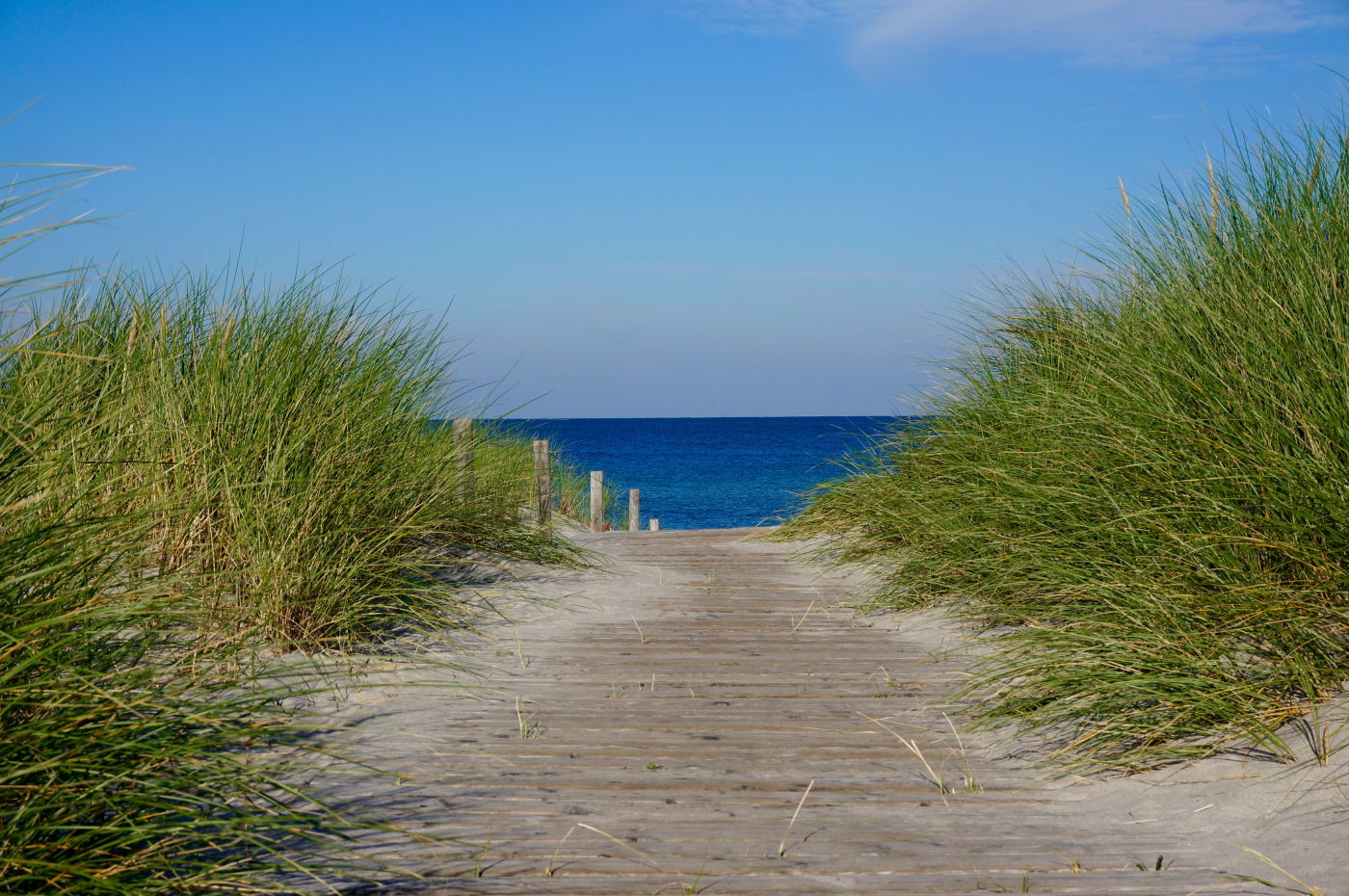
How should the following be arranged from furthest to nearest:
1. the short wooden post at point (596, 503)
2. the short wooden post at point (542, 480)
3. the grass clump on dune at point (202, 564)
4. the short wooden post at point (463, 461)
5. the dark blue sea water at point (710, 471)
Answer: the dark blue sea water at point (710, 471)
the short wooden post at point (596, 503)
the short wooden post at point (542, 480)
the short wooden post at point (463, 461)
the grass clump on dune at point (202, 564)

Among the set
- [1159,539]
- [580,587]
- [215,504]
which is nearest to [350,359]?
[215,504]

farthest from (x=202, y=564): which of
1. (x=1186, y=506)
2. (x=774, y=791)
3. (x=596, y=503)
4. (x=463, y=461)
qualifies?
(x=596, y=503)

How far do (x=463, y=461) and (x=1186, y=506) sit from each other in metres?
4.64

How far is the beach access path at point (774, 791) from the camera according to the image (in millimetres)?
2682

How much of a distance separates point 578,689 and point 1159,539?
103 inches

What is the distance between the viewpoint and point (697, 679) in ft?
15.7

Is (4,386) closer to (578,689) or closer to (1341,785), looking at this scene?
(578,689)

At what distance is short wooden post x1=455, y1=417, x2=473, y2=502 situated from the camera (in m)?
6.52

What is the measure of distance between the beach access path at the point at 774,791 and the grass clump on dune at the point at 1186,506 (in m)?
0.27

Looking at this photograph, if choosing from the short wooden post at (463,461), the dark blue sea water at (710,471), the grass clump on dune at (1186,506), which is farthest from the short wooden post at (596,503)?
the grass clump on dune at (1186,506)

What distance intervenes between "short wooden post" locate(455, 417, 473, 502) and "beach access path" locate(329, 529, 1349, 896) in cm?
141

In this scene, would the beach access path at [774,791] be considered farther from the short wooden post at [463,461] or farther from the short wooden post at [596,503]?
the short wooden post at [596,503]

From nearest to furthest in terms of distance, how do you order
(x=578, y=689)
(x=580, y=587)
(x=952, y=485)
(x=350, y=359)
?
(x=578, y=689) → (x=350, y=359) → (x=952, y=485) → (x=580, y=587)

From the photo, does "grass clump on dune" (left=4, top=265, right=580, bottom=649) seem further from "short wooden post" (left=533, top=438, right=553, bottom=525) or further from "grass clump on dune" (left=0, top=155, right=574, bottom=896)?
"short wooden post" (left=533, top=438, right=553, bottom=525)
